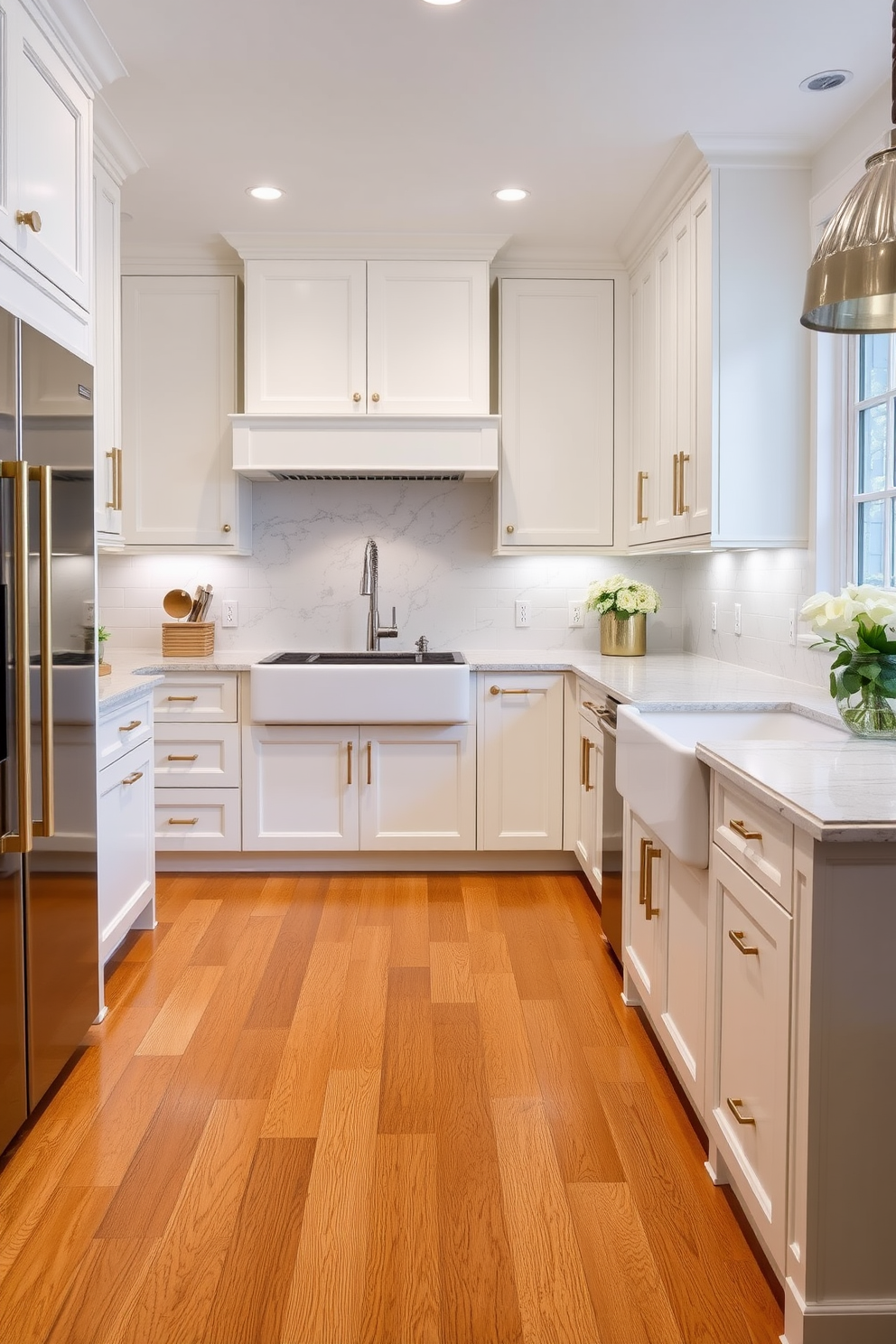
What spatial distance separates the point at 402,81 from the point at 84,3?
0.84 m

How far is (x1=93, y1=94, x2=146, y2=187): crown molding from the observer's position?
295cm

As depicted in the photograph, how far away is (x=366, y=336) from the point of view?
4098 mm

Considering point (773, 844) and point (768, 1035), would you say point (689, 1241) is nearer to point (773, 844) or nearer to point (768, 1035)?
point (768, 1035)

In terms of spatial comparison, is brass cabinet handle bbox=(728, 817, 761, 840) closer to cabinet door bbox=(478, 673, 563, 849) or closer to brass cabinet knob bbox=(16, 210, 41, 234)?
brass cabinet knob bbox=(16, 210, 41, 234)

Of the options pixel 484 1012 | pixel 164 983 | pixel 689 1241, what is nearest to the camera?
pixel 689 1241

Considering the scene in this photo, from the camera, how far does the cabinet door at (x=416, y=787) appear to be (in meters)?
4.00

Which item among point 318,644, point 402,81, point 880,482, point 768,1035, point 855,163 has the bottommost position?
point 768,1035

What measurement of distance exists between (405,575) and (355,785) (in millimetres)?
1059

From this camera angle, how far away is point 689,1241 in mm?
1803

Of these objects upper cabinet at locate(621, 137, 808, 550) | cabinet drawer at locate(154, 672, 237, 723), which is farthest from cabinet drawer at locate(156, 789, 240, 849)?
upper cabinet at locate(621, 137, 808, 550)

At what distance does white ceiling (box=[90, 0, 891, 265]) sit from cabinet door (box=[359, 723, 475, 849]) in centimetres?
200

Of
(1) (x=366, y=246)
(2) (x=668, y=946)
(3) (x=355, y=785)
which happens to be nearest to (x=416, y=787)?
(3) (x=355, y=785)

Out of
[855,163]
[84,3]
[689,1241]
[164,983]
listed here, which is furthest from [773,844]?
[84,3]

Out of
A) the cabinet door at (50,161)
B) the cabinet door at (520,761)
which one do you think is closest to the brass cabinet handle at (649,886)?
the cabinet door at (520,761)
